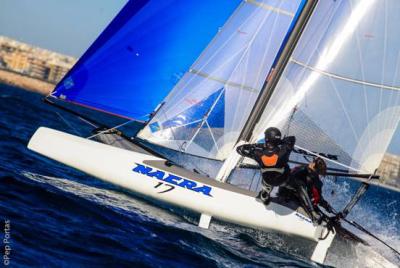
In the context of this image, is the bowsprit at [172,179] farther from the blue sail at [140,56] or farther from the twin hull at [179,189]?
the blue sail at [140,56]

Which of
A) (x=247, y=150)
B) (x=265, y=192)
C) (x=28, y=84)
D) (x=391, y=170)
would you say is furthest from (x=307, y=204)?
(x=391, y=170)

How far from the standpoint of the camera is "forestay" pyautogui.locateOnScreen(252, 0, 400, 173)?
941 centimetres

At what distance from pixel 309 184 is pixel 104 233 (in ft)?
10.2

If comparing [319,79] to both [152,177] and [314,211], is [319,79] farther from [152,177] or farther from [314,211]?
[152,177]

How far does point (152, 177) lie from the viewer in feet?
28.5

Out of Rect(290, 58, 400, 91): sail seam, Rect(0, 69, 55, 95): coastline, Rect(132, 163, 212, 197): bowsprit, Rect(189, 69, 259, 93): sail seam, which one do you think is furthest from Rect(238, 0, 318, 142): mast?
Rect(0, 69, 55, 95): coastline

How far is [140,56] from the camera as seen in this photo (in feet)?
30.1

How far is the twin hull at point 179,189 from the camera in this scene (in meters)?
8.55

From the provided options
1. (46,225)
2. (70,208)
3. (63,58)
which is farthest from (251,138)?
(63,58)

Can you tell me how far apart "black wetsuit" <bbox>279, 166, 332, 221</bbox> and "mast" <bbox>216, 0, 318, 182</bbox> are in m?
1.03

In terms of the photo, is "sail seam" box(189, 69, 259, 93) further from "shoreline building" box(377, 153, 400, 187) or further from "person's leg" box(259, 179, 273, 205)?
"shoreline building" box(377, 153, 400, 187)

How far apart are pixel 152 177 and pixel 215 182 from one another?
87 centimetres

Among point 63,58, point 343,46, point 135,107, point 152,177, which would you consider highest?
point 63,58

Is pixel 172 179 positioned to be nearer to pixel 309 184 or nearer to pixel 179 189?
pixel 179 189
